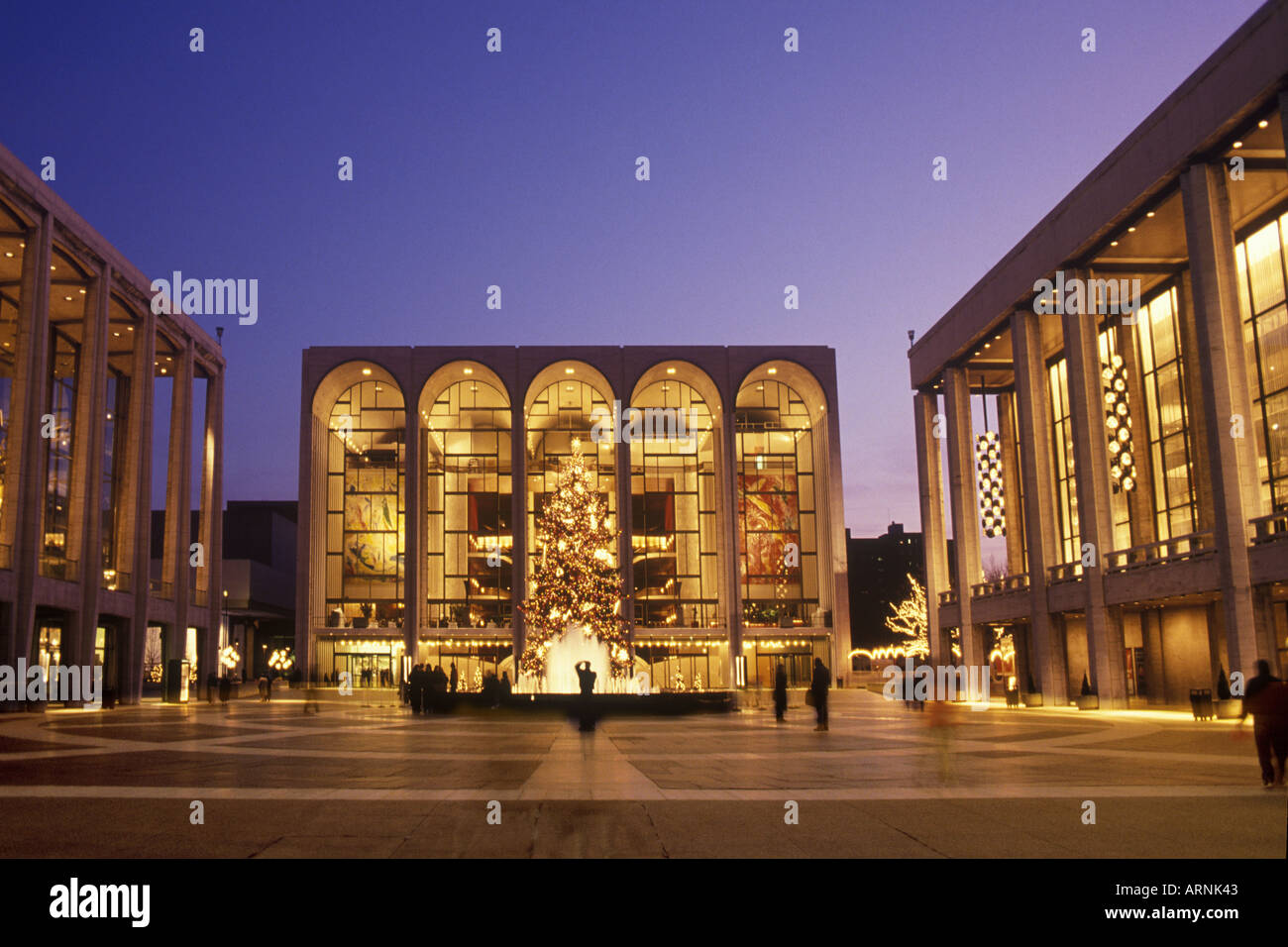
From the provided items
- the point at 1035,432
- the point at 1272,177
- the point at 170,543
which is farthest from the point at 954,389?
the point at 170,543

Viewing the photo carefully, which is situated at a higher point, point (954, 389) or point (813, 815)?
point (954, 389)

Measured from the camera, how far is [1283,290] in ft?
110

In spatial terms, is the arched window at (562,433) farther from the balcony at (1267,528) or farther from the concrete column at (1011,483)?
the balcony at (1267,528)

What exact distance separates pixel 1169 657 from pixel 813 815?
1357 inches

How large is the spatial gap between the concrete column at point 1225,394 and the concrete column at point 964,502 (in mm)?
20067

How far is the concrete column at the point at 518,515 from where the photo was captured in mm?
65812

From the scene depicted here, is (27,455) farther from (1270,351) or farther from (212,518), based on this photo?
(1270,351)

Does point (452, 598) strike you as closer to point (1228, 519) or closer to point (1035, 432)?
point (1035, 432)

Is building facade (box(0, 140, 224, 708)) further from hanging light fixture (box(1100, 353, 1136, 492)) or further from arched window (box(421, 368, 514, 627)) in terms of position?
hanging light fixture (box(1100, 353, 1136, 492))

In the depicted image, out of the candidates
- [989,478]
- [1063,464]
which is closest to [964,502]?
[989,478]

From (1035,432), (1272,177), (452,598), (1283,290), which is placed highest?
(1272,177)

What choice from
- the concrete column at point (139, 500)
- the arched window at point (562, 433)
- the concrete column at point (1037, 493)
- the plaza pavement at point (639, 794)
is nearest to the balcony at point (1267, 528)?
the plaza pavement at point (639, 794)
